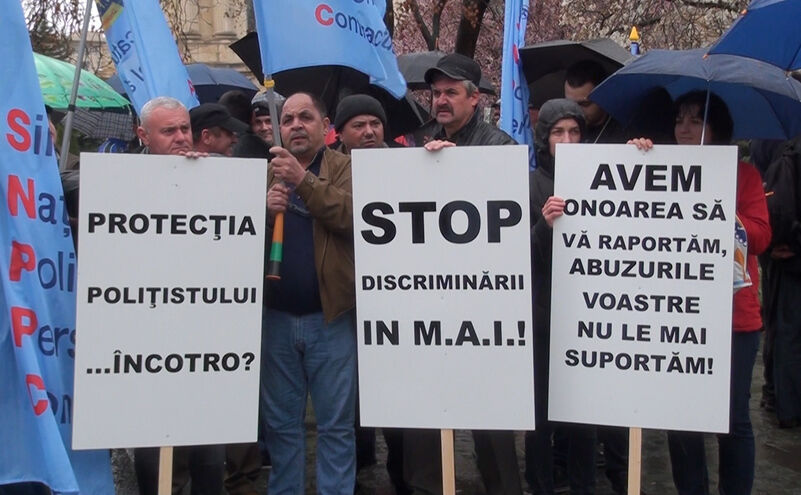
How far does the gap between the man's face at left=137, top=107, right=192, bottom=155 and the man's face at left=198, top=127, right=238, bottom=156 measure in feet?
3.12

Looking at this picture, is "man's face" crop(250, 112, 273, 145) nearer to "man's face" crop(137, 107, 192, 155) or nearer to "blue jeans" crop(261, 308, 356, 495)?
"man's face" crop(137, 107, 192, 155)

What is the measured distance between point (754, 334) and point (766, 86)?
1.08 m

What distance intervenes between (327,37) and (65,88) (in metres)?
2.51

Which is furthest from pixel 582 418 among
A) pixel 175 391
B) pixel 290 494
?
pixel 175 391

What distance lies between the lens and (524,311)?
414cm

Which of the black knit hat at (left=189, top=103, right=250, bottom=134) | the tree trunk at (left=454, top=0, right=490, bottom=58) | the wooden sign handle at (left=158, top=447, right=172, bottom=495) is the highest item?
the tree trunk at (left=454, top=0, right=490, bottom=58)

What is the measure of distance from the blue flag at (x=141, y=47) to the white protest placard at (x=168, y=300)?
131cm

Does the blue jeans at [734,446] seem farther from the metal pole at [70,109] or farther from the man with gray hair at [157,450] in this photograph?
the metal pole at [70,109]

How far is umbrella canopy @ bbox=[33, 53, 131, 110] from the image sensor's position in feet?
21.6

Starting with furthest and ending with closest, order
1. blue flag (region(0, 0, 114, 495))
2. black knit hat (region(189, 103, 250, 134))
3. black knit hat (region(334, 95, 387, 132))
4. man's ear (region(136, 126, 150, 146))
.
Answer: black knit hat (region(189, 103, 250, 134)), black knit hat (region(334, 95, 387, 132)), man's ear (region(136, 126, 150, 146)), blue flag (region(0, 0, 114, 495))

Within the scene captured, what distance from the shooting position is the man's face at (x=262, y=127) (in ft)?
19.3

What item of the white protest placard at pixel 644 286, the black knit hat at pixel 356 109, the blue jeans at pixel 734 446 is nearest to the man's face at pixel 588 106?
the black knit hat at pixel 356 109

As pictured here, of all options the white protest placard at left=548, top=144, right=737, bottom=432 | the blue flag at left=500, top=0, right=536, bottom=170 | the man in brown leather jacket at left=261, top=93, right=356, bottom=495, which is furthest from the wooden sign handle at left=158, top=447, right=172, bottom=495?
the blue flag at left=500, top=0, right=536, bottom=170

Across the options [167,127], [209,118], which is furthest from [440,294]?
[209,118]
